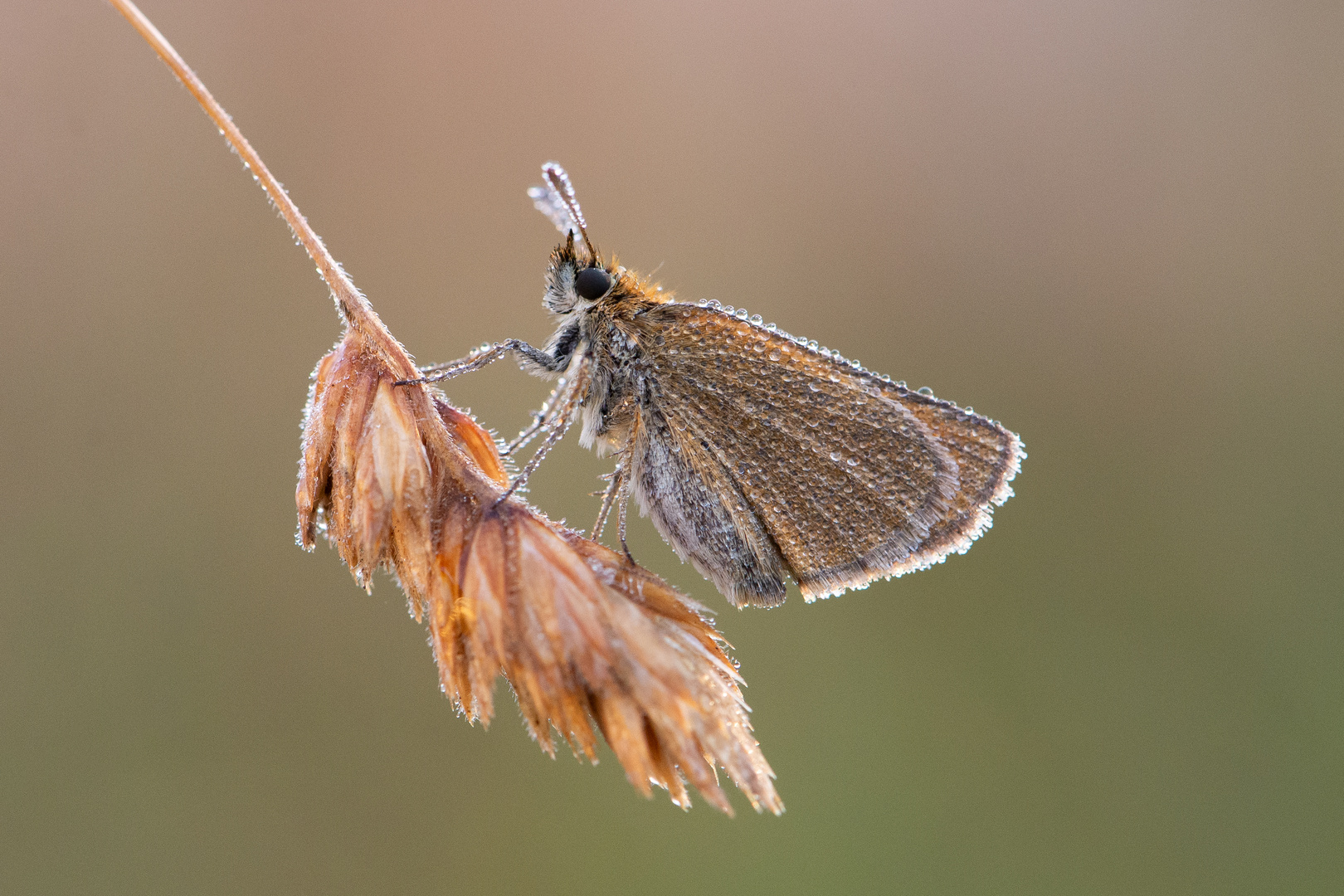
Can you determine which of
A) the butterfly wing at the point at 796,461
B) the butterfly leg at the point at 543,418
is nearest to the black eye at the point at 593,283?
the butterfly wing at the point at 796,461

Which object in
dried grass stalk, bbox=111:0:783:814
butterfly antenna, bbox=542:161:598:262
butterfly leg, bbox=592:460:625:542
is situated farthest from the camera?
butterfly leg, bbox=592:460:625:542

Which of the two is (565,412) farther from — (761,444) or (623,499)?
(761,444)

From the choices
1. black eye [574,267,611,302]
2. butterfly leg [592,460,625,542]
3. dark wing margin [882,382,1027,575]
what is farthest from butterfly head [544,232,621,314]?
dark wing margin [882,382,1027,575]

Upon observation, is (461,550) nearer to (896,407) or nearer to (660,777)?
(660,777)

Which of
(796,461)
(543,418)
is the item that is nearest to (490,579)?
(543,418)

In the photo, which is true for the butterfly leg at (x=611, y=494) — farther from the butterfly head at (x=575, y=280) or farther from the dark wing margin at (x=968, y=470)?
the dark wing margin at (x=968, y=470)

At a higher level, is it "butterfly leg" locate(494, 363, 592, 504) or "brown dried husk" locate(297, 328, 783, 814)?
"butterfly leg" locate(494, 363, 592, 504)

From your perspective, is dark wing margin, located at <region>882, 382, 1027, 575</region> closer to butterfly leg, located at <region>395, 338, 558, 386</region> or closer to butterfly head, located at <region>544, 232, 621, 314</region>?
butterfly head, located at <region>544, 232, 621, 314</region>
